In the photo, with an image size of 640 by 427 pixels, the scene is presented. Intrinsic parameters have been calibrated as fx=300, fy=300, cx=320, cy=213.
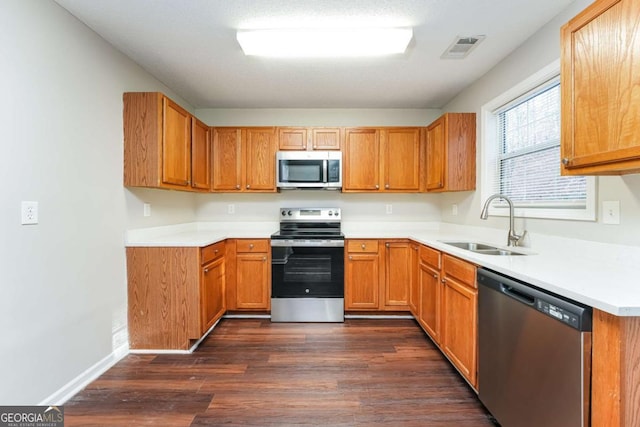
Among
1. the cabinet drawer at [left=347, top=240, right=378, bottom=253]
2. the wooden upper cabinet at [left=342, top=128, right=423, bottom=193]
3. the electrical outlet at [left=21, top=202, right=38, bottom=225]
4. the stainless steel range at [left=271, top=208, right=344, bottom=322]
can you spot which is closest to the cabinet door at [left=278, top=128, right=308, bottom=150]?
the wooden upper cabinet at [left=342, top=128, right=423, bottom=193]

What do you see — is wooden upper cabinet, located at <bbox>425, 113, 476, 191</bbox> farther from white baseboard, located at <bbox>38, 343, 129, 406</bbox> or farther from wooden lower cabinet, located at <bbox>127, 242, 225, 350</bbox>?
white baseboard, located at <bbox>38, 343, 129, 406</bbox>

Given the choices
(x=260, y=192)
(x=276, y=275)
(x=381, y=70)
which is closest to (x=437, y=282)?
(x=276, y=275)

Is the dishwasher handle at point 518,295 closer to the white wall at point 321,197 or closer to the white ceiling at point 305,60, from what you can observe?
the white ceiling at point 305,60

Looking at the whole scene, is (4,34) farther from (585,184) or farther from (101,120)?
(585,184)

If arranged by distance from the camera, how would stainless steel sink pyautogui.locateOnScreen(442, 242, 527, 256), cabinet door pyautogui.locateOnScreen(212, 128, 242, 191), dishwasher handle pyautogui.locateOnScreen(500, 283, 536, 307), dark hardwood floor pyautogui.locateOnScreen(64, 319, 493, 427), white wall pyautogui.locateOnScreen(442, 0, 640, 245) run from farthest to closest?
cabinet door pyautogui.locateOnScreen(212, 128, 242, 191)
stainless steel sink pyautogui.locateOnScreen(442, 242, 527, 256)
dark hardwood floor pyautogui.locateOnScreen(64, 319, 493, 427)
white wall pyautogui.locateOnScreen(442, 0, 640, 245)
dishwasher handle pyautogui.locateOnScreen(500, 283, 536, 307)

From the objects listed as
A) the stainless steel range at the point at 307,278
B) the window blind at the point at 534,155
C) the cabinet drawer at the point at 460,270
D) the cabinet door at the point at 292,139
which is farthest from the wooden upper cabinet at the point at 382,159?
the cabinet drawer at the point at 460,270

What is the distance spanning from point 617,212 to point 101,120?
10.8 feet

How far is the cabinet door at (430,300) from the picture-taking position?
2443mm

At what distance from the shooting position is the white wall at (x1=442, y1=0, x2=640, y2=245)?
1.54m

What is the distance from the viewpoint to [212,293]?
9.19ft

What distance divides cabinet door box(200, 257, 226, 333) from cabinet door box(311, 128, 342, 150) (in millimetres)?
1673

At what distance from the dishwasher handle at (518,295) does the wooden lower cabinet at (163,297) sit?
2172 millimetres

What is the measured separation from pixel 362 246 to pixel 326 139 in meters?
1.32

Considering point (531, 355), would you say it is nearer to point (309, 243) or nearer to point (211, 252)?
point (309, 243)
